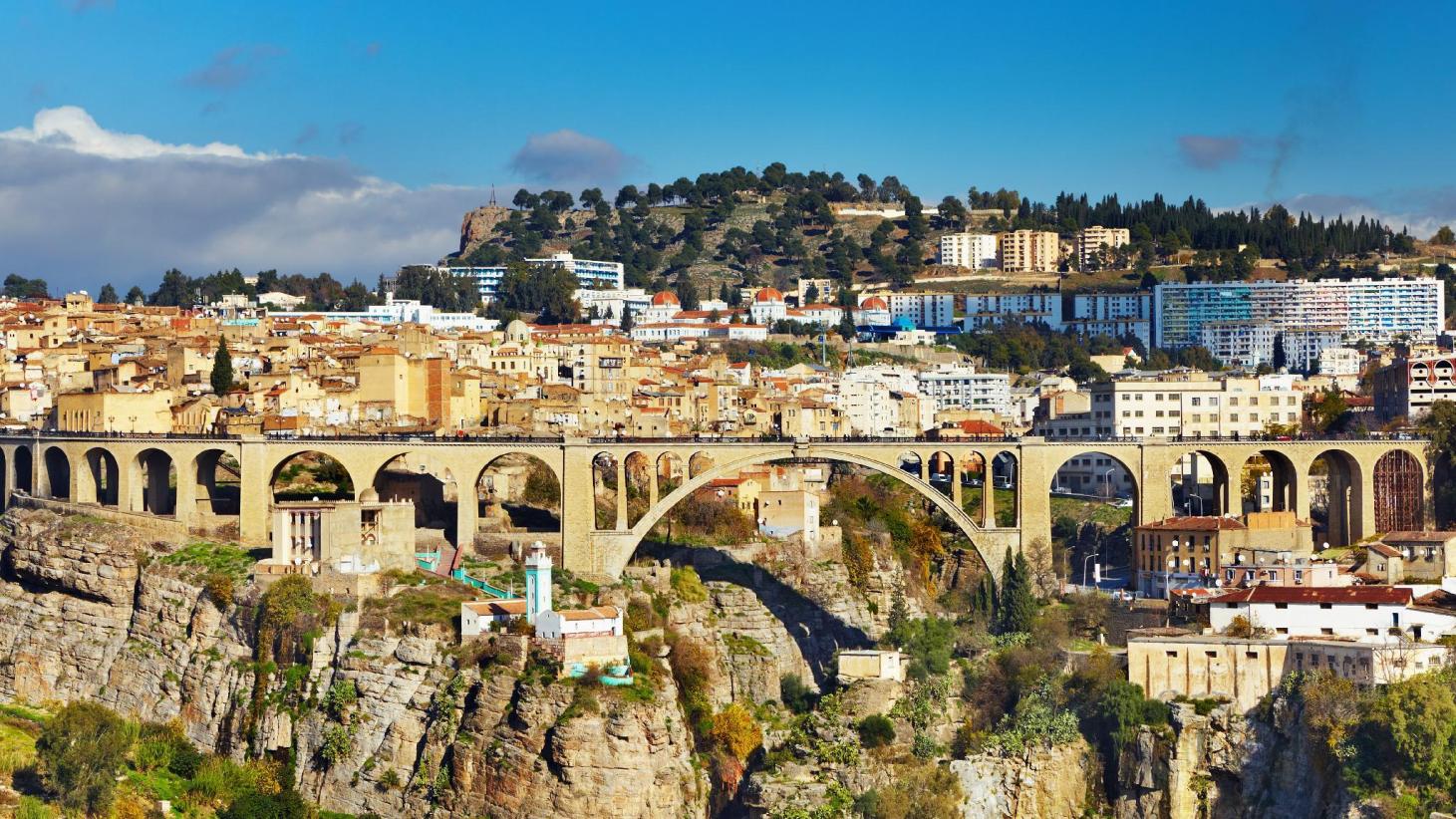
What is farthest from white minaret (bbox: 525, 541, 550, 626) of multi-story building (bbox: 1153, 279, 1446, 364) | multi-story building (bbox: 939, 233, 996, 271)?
multi-story building (bbox: 939, 233, 996, 271)

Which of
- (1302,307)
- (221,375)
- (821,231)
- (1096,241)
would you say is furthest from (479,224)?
(221,375)

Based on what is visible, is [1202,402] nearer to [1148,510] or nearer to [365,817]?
[1148,510]

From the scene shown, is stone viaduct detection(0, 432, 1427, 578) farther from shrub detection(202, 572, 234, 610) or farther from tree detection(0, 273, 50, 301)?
tree detection(0, 273, 50, 301)

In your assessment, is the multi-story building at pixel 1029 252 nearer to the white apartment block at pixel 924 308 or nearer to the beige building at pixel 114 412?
the white apartment block at pixel 924 308

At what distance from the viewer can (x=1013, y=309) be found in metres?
154

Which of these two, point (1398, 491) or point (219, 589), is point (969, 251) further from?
point (219, 589)

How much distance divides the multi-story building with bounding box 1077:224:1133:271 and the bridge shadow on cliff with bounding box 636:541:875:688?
96.2m

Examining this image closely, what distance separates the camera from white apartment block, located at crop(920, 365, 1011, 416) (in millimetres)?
118750

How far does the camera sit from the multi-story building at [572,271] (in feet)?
521

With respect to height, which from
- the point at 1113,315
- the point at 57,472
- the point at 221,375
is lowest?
the point at 57,472

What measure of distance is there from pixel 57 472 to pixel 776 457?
2335 cm

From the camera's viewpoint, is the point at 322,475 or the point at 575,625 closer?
the point at 575,625

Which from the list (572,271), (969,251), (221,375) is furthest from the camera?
(969,251)

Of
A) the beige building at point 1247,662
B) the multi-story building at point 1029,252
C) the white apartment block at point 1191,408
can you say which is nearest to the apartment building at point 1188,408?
the white apartment block at point 1191,408
